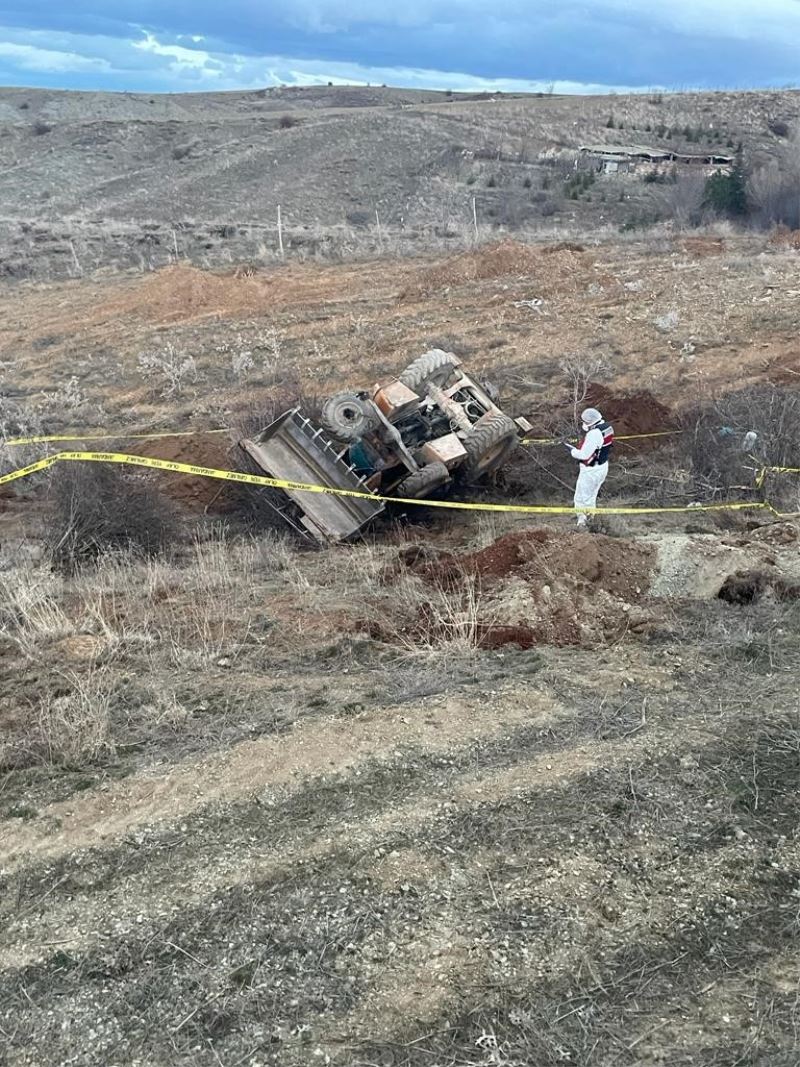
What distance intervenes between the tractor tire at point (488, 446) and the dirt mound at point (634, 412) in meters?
2.69

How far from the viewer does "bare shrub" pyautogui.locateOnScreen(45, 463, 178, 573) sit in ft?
26.7

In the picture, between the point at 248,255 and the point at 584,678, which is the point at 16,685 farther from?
the point at 248,255

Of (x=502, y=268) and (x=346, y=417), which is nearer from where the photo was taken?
(x=346, y=417)

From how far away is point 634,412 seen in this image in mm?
11992

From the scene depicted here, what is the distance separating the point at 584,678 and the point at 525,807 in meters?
1.43

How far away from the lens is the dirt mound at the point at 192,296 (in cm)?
1926

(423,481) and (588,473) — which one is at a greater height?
(588,473)

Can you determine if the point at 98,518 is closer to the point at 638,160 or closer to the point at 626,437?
the point at 626,437

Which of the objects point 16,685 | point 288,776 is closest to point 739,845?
point 288,776

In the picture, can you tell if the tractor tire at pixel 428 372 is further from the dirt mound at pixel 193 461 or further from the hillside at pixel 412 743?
the dirt mound at pixel 193 461

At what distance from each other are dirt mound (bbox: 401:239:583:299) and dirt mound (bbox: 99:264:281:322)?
368 cm

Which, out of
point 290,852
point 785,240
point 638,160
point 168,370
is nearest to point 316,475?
point 290,852

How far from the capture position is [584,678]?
18.3 feet

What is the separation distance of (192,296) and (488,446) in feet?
42.5
